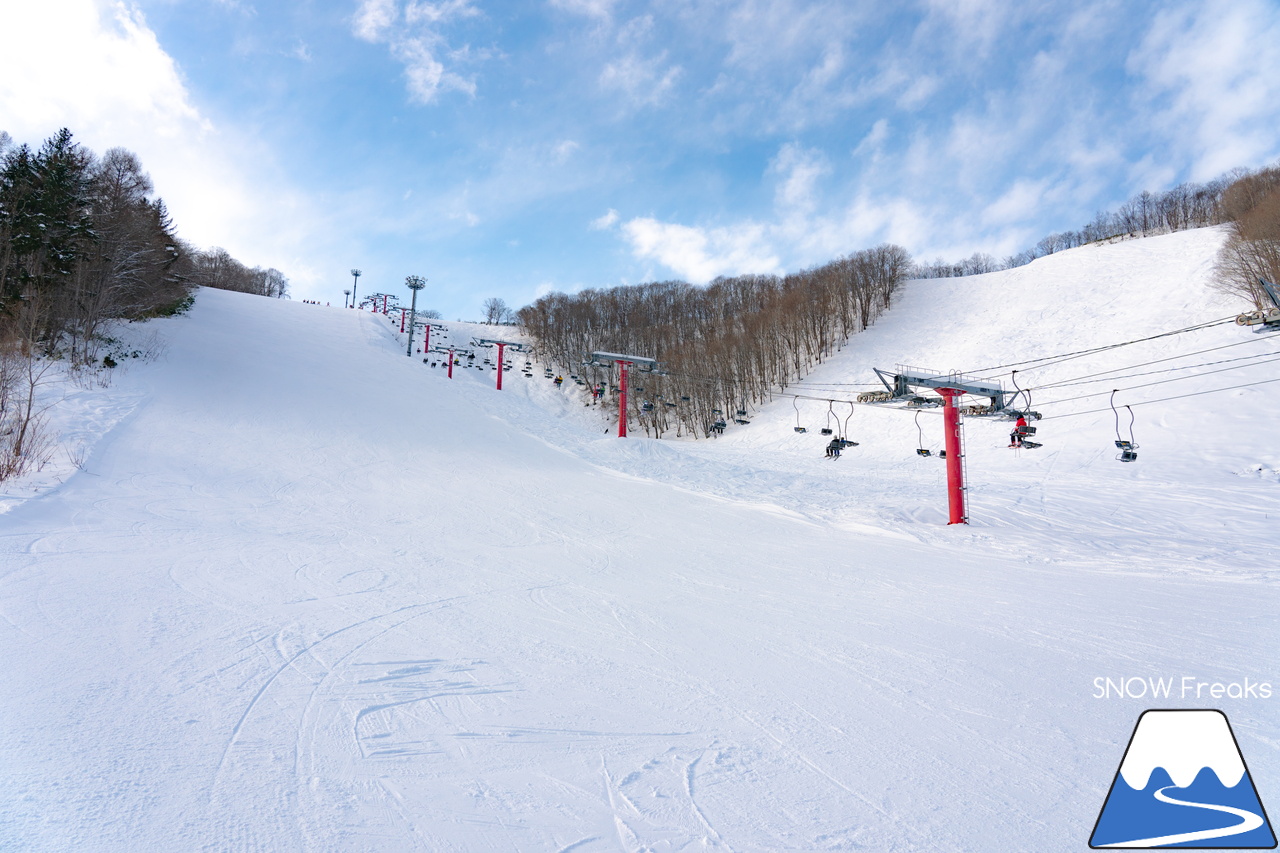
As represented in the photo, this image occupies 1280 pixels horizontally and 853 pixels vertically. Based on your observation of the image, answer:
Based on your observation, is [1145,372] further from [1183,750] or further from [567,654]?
[567,654]

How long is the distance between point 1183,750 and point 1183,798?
0.36 m

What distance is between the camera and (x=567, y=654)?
4090 millimetres

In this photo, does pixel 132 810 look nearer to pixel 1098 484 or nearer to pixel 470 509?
pixel 470 509

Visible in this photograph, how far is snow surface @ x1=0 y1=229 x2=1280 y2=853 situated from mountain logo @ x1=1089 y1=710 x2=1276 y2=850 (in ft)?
0.43

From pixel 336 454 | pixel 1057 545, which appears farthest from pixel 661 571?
pixel 336 454

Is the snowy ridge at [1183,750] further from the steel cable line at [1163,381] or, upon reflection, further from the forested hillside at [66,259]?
the steel cable line at [1163,381]

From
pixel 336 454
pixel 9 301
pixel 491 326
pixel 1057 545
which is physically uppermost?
pixel 491 326

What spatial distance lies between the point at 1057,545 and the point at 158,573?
43.5ft

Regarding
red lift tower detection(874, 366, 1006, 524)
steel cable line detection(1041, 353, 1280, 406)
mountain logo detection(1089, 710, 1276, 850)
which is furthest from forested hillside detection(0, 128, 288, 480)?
steel cable line detection(1041, 353, 1280, 406)

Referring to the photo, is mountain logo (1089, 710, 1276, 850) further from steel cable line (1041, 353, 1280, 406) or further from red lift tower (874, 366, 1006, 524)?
steel cable line (1041, 353, 1280, 406)

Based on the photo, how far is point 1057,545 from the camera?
9.56 metres

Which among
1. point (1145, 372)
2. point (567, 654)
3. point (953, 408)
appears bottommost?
point (567, 654)

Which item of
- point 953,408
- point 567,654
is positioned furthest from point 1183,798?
point 953,408

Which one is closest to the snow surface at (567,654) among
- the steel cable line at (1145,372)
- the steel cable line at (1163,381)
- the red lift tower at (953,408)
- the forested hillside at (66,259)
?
the red lift tower at (953,408)
